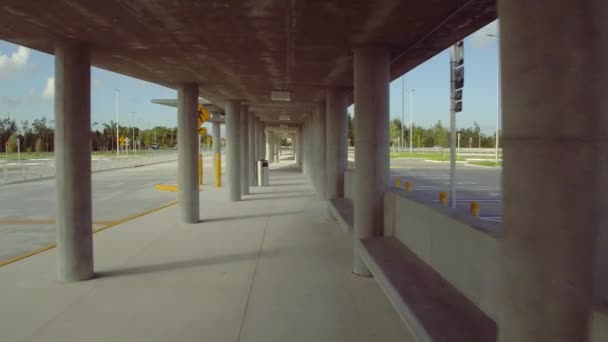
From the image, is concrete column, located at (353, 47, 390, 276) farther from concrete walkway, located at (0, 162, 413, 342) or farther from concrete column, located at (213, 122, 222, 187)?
concrete column, located at (213, 122, 222, 187)

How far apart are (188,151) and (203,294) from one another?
658 cm

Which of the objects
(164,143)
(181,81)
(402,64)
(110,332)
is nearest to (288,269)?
(110,332)

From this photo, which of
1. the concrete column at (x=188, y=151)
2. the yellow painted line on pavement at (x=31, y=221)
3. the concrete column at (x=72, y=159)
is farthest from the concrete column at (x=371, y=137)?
the yellow painted line on pavement at (x=31, y=221)

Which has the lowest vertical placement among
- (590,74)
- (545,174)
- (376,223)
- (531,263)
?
(376,223)

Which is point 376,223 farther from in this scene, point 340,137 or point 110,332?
Result: point 340,137

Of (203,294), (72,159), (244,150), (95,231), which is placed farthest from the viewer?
(244,150)

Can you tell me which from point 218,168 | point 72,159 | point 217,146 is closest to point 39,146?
point 217,146

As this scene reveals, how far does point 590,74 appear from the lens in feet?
7.16

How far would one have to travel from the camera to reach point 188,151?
12.7m

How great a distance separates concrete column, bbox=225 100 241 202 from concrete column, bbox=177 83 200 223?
4.65 meters

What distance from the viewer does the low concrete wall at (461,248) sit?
3.89 meters

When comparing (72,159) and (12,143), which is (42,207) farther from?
(12,143)

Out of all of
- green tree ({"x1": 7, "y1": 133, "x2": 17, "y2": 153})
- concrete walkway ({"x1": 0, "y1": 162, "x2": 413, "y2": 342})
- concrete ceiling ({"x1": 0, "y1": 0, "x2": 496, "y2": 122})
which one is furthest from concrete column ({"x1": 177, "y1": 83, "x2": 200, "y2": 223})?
green tree ({"x1": 7, "y1": 133, "x2": 17, "y2": 153})

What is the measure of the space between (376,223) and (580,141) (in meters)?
5.80
